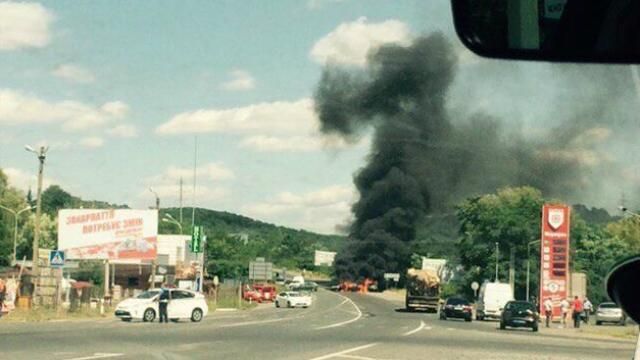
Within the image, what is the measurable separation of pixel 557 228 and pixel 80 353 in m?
52.7

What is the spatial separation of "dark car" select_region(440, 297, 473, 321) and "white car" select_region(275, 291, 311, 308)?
22716 mm

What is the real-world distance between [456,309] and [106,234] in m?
27.4

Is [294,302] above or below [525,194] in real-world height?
below

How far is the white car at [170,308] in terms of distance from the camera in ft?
147

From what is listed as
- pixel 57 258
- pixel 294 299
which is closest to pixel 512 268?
pixel 294 299

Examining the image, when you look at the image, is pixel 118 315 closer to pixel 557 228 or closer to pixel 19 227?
pixel 557 228

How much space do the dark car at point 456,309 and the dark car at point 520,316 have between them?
11394mm

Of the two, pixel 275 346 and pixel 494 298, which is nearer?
pixel 275 346

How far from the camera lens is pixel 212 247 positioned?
141 m

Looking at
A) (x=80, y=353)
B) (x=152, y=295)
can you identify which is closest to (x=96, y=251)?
(x=152, y=295)

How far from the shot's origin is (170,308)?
4488 cm

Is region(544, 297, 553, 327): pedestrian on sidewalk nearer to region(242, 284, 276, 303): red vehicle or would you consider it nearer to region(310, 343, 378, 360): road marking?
region(310, 343, 378, 360): road marking

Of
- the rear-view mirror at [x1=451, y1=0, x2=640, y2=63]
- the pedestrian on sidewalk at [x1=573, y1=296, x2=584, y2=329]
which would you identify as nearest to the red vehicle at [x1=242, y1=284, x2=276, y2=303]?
the pedestrian on sidewalk at [x1=573, y1=296, x2=584, y2=329]

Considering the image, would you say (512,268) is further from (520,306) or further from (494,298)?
(520,306)
